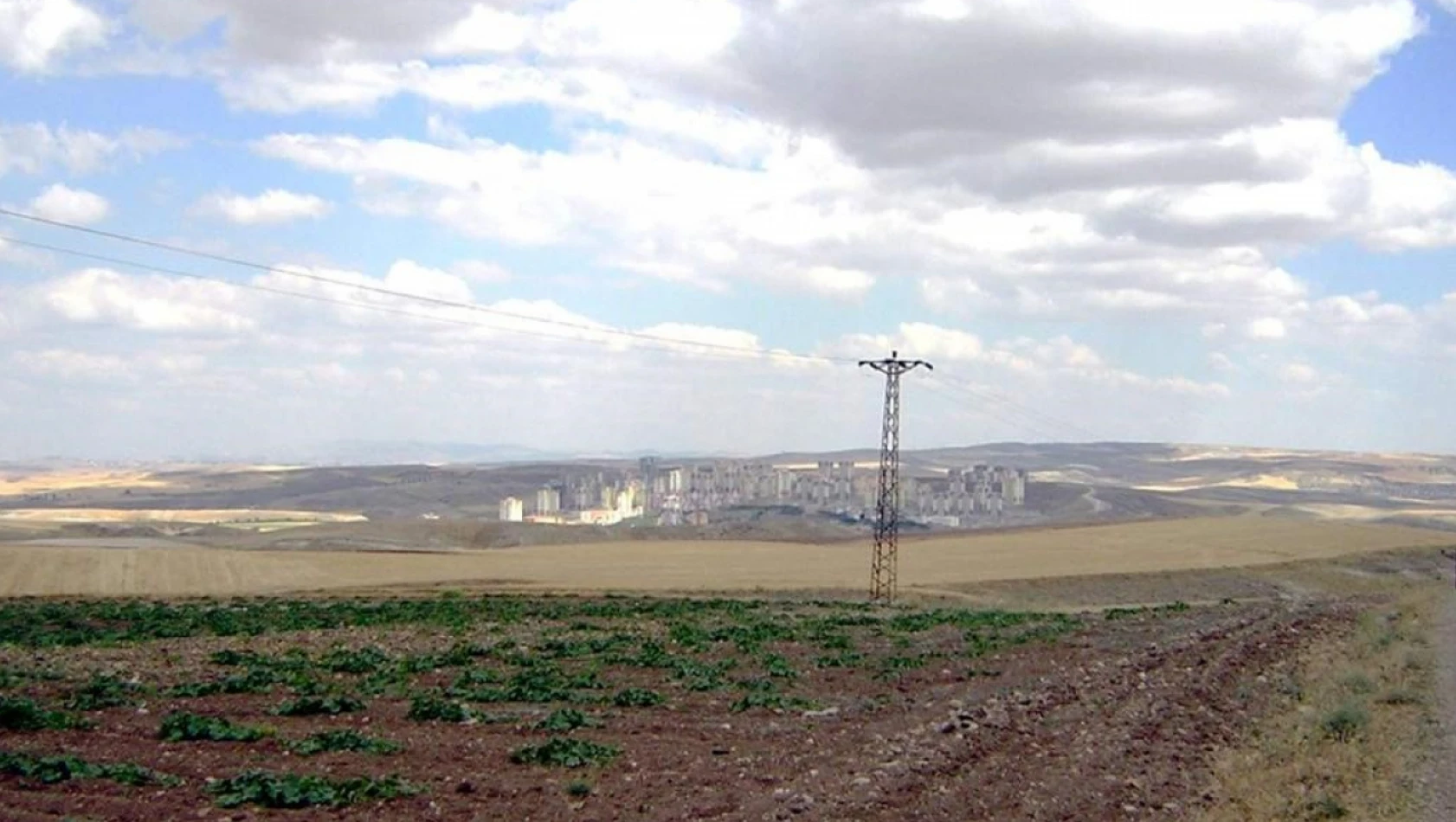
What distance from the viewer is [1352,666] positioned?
28438mm

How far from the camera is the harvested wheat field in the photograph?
229ft

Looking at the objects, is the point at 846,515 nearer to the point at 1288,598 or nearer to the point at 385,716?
the point at 1288,598

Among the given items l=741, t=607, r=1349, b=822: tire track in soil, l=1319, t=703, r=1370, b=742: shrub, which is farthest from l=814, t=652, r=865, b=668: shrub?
l=1319, t=703, r=1370, b=742: shrub

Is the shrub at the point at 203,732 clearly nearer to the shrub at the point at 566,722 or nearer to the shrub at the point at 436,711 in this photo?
the shrub at the point at 436,711

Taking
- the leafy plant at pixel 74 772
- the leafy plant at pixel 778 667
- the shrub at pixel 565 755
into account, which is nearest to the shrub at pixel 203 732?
the leafy plant at pixel 74 772

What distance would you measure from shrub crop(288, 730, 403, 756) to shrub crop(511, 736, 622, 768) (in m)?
1.68

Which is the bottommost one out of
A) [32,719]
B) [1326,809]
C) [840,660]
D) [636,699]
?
[840,660]

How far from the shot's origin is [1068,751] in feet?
62.4

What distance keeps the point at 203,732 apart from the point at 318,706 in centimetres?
307

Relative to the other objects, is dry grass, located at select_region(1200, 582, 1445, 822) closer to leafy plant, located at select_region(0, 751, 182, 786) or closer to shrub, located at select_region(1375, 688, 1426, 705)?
shrub, located at select_region(1375, 688, 1426, 705)

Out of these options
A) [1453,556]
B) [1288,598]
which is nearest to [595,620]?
[1288,598]

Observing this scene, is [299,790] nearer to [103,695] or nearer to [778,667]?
[103,695]

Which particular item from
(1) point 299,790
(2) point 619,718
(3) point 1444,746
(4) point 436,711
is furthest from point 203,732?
(3) point 1444,746

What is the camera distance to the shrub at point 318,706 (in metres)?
22.2
